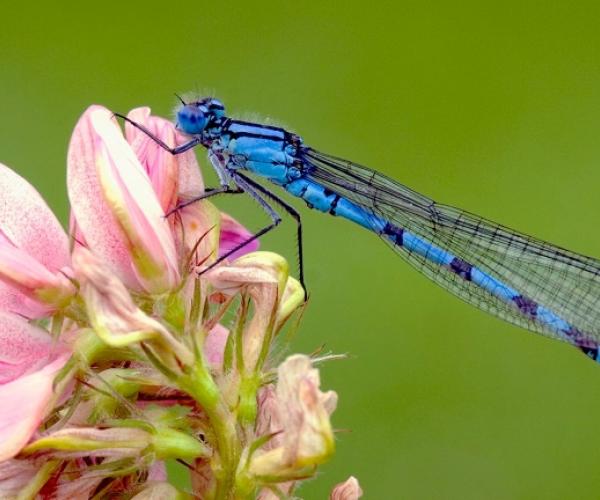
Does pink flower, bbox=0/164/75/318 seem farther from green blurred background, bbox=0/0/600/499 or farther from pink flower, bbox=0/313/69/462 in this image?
green blurred background, bbox=0/0/600/499

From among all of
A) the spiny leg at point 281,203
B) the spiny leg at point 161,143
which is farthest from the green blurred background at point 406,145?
the spiny leg at point 161,143

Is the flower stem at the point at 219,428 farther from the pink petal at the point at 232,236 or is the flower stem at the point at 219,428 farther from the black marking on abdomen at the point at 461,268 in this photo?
the black marking on abdomen at the point at 461,268

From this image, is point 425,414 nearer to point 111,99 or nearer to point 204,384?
point 111,99

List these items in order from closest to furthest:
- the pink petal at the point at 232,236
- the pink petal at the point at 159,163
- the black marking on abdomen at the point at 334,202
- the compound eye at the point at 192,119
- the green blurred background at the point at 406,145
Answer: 1. the pink petal at the point at 159,163
2. the pink petal at the point at 232,236
3. the compound eye at the point at 192,119
4. the black marking on abdomen at the point at 334,202
5. the green blurred background at the point at 406,145

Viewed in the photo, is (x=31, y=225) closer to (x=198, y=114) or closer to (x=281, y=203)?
(x=198, y=114)

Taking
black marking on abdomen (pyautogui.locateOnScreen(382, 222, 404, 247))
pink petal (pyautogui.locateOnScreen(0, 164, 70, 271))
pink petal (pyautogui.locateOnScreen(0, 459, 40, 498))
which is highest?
black marking on abdomen (pyautogui.locateOnScreen(382, 222, 404, 247))

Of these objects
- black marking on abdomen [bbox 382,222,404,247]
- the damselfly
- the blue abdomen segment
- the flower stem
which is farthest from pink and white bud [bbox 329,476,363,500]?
black marking on abdomen [bbox 382,222,404,247]

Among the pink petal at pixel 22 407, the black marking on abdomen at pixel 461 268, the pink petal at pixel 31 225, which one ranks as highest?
the black marking on abdomen at pixel 461 268
